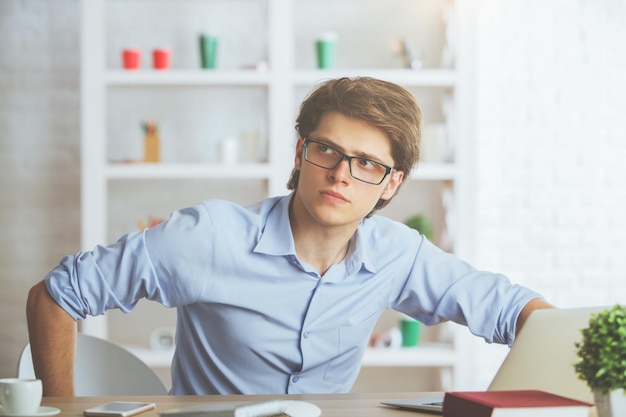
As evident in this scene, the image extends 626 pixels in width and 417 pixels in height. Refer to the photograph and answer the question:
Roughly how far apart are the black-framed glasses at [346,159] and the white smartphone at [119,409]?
692 mm

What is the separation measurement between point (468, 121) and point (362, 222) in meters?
1.83

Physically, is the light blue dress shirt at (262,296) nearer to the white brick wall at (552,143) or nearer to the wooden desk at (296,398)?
the wooden desk at (296,398)

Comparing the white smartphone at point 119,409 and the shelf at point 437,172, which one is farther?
the shelf at point 437,172

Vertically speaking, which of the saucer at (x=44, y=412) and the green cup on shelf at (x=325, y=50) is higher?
the green cup on shelf at (x=325, y=50)

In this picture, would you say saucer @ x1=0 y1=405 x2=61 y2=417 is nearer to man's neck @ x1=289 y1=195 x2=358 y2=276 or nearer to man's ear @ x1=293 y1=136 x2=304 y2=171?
man's neck @ x1=289 y1=195 x2=358 y2=276

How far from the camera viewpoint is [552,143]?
4.45 meters

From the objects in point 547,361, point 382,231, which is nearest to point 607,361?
point 547,361

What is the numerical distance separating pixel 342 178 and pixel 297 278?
28 cm

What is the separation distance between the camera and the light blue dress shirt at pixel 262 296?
1959 mm

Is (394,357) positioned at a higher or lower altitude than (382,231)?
lower

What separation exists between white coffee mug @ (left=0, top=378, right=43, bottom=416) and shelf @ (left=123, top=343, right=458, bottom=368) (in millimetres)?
2377

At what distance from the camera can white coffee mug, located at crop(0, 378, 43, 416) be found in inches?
57.6

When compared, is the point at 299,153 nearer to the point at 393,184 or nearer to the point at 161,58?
the point at 393,184

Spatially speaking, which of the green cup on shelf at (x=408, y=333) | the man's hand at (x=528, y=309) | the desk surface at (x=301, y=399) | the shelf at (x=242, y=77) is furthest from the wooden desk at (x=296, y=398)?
the shelf at (x=242, y=77)
